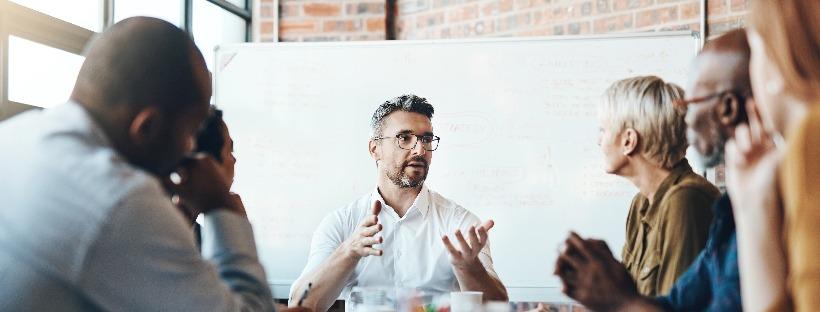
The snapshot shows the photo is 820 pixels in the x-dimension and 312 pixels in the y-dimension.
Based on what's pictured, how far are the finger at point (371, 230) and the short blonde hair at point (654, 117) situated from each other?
880 millimetres

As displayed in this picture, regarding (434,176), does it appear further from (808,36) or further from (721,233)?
(808,36)

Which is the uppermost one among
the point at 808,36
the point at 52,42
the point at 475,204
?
the point at 52,42

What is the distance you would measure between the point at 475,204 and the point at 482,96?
497mm

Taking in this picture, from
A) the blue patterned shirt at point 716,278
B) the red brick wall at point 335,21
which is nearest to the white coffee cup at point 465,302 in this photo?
the blue patterned shirt at point 716,278

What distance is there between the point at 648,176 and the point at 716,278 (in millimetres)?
814

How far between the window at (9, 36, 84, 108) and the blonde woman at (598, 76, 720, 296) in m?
2.03

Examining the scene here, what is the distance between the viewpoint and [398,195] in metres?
3.48

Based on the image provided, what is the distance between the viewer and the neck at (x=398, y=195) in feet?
11.4

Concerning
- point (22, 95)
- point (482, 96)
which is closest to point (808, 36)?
point (22, 95)

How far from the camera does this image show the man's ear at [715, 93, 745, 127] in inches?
56.3

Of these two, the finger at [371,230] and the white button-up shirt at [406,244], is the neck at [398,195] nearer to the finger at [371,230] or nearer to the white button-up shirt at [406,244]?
the white button-up shirt at [406,244]

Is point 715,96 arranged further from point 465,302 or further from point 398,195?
point 398,195

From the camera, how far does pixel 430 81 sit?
414 centimetres

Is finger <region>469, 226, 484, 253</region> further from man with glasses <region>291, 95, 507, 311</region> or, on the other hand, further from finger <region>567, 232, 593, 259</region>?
finger <region>567, 232, 593, 259</region>
